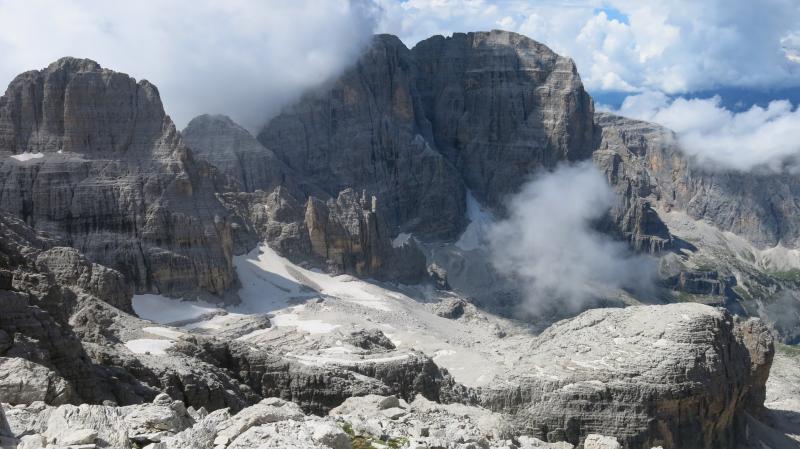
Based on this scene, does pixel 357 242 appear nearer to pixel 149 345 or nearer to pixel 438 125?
pixel 438 125

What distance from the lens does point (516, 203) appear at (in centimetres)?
15238

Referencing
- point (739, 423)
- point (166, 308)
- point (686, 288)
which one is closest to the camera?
point (739, 423)

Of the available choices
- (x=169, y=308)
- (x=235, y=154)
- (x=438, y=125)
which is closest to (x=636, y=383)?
(x=169, y=308)

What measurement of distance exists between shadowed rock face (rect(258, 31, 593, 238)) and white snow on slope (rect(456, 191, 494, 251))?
2094mm

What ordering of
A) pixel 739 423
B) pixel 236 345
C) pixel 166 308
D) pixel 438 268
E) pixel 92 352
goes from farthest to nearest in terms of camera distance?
1. pixel 438 268
2. pixel 166 308
3. pixel 739 423
4. pixel 236 345
5. pixel 92 352

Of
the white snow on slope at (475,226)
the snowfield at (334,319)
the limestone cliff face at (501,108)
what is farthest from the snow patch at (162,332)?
the limestone cliff face at (501,108)

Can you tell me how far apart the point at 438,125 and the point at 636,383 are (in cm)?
11804

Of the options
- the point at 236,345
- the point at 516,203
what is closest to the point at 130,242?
the point at 236,345

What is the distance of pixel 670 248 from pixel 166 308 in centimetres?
11669

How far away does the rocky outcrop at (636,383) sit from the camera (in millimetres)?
45406

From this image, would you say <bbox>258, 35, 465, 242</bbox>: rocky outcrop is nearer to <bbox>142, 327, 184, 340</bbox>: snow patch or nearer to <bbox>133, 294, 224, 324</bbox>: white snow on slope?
<bbox>133, 294, 224, 324</bbox>: white snow on slope

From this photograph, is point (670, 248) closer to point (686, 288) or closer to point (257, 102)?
point (686, 288)

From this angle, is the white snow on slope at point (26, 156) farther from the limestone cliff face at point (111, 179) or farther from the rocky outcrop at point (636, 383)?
the rocky outcrop at point (636, 383)

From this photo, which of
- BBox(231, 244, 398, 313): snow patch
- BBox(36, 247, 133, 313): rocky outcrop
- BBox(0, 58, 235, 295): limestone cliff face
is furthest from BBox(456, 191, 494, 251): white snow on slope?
BBox(36, 247, 133, 313): rocky outcrop
